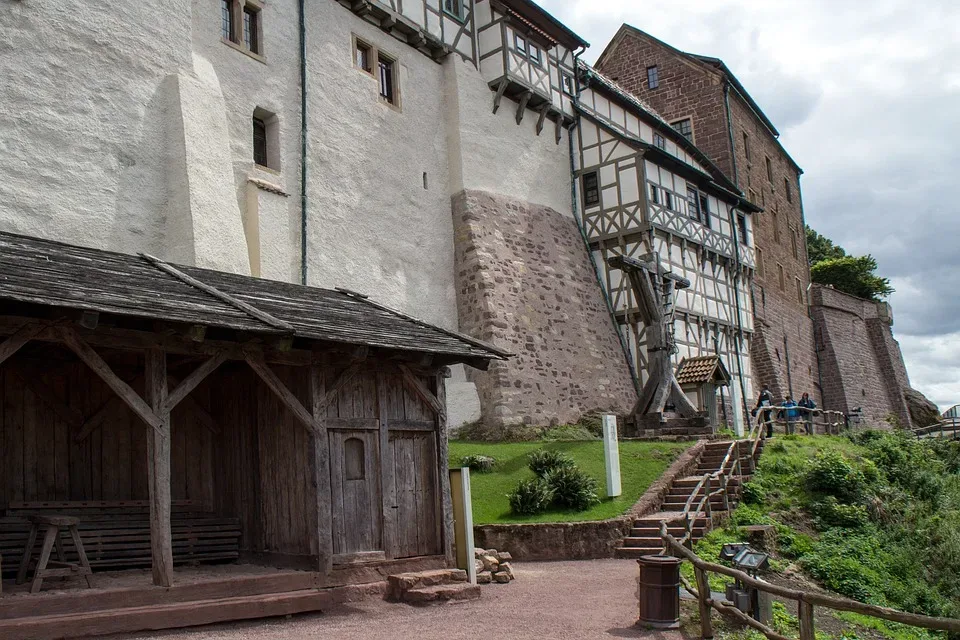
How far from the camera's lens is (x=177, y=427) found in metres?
11.7

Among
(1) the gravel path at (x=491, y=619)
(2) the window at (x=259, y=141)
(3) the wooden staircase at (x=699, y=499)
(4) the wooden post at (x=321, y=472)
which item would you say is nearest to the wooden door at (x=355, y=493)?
(4) the wooden post at (x=321, y=472)

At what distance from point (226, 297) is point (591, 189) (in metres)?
17.7

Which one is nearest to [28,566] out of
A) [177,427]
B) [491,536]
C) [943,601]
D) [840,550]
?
[177,427]

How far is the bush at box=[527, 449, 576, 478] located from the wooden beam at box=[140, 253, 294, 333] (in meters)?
7.40

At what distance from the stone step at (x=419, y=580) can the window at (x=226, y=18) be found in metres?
11.3

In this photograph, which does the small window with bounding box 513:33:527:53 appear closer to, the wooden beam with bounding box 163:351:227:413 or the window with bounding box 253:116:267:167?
the window with bounding box 253:116:267:167

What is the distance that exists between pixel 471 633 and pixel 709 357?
1511cm

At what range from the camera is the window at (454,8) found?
22.9 meters

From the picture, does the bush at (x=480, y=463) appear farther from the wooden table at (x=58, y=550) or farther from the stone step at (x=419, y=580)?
the wooden table at (x=58, y=550)

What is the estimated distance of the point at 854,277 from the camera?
48656 mm

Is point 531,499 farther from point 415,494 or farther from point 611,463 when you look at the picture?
point 415,494

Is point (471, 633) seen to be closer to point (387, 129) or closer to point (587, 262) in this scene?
point (387, 129)

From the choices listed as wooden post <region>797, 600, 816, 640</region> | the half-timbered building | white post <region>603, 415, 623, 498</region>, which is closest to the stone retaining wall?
white post <region>603, 415, 623, 498</region>

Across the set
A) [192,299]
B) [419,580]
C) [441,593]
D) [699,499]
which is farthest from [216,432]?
[699,499]
